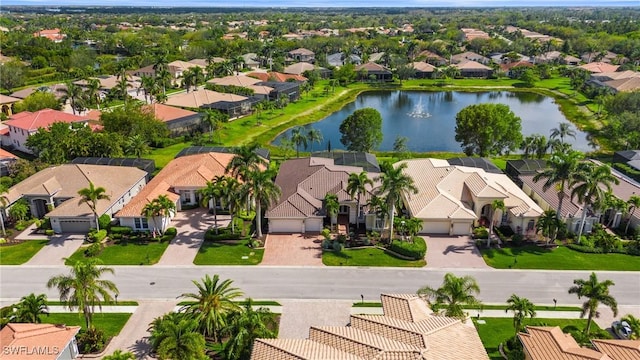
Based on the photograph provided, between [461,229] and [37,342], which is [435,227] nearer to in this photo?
[461,229]

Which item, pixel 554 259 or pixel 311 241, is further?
pixel 311 241

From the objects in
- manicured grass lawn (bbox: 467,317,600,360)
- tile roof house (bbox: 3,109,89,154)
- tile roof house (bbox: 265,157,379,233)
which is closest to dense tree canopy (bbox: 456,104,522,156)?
tile roof house (bbox: 265,157,379,233)

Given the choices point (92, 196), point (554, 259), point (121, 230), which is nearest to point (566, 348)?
point (554, 259)

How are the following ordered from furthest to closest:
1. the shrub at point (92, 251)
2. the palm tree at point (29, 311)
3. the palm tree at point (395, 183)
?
the shrub at point (92, 251)
the palm tree at point (395, 183)
the palm tree at point (29, 311)

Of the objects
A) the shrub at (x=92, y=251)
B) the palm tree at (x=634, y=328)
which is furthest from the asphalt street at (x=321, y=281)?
the palm tree at (x=634, y=328)

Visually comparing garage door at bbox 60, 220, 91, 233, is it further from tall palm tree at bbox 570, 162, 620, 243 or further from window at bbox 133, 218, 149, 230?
tall palm tree at bbox 570, 162, 620, 243

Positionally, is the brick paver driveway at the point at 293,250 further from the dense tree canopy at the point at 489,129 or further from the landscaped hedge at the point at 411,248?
the dense tree canopy at the point at 489,129

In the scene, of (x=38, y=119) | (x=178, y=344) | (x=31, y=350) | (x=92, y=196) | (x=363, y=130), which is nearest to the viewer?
(x=178, y=344)
